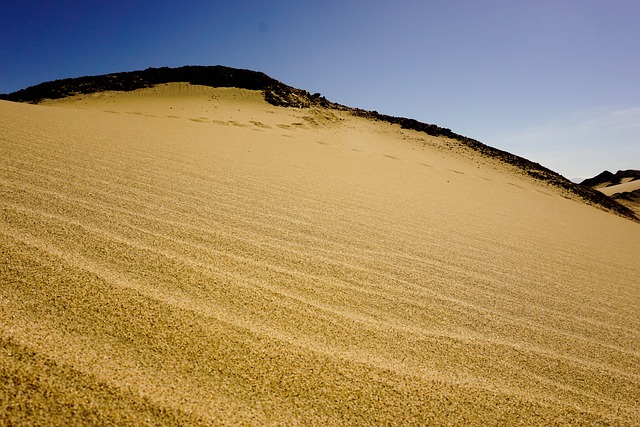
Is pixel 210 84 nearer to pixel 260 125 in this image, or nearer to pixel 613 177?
pixel 260 125

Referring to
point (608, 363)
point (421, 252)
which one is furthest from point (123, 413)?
point (421, 252)

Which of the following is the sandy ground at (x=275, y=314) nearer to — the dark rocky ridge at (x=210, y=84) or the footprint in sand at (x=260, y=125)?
the footprint in sand at (x=260, y=125)

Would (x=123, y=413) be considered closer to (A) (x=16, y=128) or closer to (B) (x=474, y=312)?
(B) (x=474, y=312)

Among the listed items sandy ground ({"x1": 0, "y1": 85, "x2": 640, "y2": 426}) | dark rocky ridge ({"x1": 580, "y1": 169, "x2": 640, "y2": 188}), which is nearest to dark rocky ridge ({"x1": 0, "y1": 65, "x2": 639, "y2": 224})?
sandy ground ({"x1": 0, "y1": 85, "x2": 640, "y2": 426})

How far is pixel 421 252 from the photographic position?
2328 mm

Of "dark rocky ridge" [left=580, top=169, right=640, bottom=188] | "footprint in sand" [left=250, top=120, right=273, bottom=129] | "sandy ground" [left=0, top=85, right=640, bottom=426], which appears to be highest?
"dark rocky ridge" [left=580, top=169, right=640, bottom=188]

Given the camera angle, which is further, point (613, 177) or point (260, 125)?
point (613, 177)

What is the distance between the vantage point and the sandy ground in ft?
2.78

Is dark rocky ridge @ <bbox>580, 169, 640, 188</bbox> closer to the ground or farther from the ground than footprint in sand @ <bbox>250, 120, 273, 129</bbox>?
farther from the ground

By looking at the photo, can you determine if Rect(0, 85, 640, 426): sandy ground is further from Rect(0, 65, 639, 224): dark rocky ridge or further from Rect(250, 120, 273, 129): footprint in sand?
Rect(0, 65, 639, 224): dark rocky ridge

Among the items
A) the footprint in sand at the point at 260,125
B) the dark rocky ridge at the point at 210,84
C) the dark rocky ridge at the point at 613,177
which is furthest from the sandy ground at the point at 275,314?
the dark rocky ridge at the point at 613,177

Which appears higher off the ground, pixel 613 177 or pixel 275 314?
pixel 613 177

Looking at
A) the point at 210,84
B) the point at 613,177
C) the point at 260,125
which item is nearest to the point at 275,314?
the point at 260,125

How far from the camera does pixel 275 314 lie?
1.25 m
